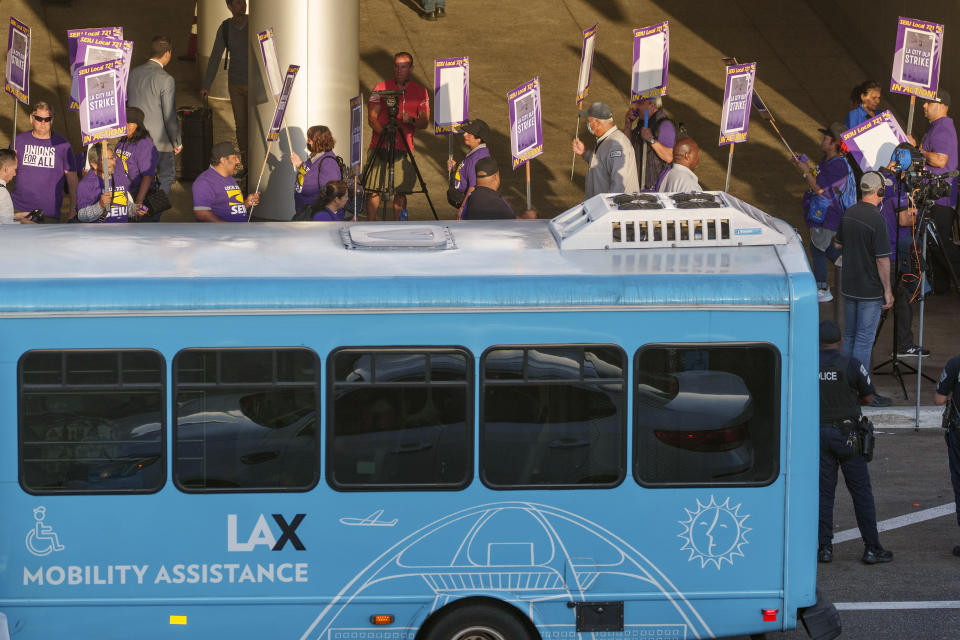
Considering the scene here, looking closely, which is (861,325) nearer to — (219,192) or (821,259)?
(821,259)

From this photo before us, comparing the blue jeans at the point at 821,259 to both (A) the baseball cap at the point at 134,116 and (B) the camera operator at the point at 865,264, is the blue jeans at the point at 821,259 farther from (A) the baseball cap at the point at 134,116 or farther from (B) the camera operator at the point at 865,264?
(A) the baseball cap at the point at 134,116

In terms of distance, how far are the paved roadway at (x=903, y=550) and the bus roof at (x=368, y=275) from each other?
2.40m

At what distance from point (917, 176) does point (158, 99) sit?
26.6ft

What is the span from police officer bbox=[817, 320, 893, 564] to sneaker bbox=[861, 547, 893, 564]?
27 centimetres

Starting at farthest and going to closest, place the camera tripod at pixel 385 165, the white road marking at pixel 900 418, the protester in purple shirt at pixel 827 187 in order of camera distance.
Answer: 1. the camera tripod at pixel 385 165
2. the protester in purple shirt at pixel 827 187
3. the white road marking at pixel 900 418

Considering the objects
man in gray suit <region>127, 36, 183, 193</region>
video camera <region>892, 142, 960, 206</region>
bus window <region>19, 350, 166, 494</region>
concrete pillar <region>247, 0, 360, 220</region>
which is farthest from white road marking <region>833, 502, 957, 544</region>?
concrete pillar <region>247, 0, 360, 220</region>

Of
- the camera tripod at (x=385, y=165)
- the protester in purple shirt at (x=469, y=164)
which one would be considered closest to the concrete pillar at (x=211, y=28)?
the camera tripod at (x=385, y=165)

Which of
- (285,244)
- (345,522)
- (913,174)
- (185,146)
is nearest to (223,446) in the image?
(345,522)

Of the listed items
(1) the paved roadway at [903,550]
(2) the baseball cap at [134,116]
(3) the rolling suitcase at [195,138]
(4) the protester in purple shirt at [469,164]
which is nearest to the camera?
(1) the paved roadway at [903,550]

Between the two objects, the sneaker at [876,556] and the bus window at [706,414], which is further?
the sneaker at [876,556]

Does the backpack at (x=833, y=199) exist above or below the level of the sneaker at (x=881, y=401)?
above

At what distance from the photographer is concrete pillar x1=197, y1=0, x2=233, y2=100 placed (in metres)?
21.8

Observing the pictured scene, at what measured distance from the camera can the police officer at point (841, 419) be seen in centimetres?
895

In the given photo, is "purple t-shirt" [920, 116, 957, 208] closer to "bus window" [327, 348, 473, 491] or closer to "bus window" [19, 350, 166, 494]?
"bus window" [327, 348, 473, 491]
